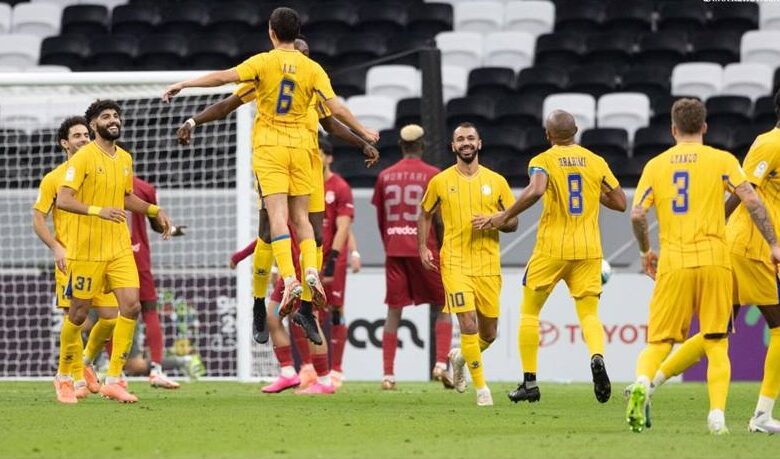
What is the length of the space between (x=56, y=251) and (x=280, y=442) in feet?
13.8

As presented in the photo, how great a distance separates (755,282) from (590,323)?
6.48 ft

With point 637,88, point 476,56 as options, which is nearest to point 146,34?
point 476,56

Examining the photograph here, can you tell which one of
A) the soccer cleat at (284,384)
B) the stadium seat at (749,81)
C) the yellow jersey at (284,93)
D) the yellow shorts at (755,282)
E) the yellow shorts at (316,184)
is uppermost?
the stadium seat at (749,81)

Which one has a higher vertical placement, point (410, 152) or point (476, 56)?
point (476, 56)

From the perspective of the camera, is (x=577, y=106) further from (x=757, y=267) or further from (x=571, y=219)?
(x=757, y=267)

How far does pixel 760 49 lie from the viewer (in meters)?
22.5

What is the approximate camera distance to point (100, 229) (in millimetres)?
11453

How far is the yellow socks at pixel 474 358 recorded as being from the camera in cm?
1137

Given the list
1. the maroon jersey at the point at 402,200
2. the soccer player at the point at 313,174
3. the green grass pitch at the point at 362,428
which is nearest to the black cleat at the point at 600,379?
the green grass pitch at the point at 362,428

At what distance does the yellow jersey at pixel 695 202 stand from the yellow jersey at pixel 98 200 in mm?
4328

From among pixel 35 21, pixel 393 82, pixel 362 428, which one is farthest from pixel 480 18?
pixel 362 428

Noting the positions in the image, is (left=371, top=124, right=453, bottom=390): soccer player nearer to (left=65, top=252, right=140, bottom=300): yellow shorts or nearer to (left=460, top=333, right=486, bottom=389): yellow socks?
(left=460, top=333, right=486, bottom=389): yellow socks

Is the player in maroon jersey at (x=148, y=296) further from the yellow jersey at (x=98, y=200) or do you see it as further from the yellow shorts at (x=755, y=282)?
the yellow shorts at (x=755, y=282)

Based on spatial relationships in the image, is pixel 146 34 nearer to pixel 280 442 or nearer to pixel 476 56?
pixel 476 56
